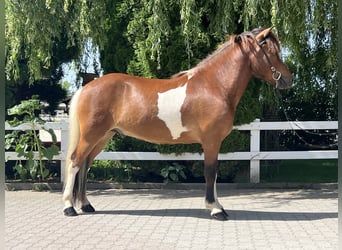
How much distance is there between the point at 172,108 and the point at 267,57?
143 cm

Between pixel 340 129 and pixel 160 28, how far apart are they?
535 centimetres

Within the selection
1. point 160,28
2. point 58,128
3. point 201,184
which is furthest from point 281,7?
point 58,128

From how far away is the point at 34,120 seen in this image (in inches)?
321

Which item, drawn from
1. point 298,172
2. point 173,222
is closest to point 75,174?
point 173,222

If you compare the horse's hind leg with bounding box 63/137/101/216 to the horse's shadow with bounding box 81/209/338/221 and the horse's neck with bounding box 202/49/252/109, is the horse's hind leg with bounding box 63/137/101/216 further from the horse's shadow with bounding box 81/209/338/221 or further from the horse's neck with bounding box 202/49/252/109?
the horse's neck with bounding box 202/49/252/109

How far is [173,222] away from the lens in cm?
561

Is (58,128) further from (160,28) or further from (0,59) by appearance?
(0,59)

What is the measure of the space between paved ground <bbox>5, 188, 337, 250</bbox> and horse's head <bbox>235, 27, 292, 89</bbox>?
1.88 metres

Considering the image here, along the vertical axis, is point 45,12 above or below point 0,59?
above

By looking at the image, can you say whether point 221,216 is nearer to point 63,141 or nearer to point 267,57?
point 267,57

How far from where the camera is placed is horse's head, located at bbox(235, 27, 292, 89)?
227 inches

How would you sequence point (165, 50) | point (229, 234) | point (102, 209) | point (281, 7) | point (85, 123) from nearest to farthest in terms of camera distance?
point (229, 234), point (85, 123), point (102, 209), point (281, 7), point (165, 50)

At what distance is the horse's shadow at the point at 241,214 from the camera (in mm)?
5832

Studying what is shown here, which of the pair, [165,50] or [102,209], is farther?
[165,50]
